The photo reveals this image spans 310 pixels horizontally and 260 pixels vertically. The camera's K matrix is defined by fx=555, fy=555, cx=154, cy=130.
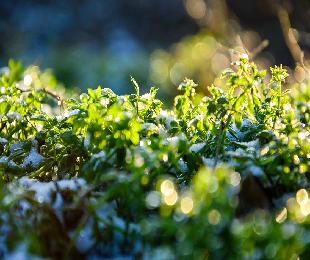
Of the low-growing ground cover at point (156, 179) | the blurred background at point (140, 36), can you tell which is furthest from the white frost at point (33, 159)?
the blurred background at point (140, 36)

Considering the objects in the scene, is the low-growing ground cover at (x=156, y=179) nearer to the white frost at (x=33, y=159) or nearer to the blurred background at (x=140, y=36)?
the white frost at (x=33, y=159)

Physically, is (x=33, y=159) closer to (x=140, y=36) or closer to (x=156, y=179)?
(x=156, y=179)

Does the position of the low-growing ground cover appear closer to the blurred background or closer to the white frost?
the white frost

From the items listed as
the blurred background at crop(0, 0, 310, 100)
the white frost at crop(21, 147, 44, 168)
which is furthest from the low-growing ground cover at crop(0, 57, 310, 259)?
the blurred background at crop(0, 0, 310, 100)

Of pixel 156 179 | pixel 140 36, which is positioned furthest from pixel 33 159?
pixel 140 36

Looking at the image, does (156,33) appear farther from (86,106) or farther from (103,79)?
(86,106)

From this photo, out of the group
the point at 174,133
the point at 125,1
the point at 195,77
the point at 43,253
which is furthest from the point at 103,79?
the point at 43,253
